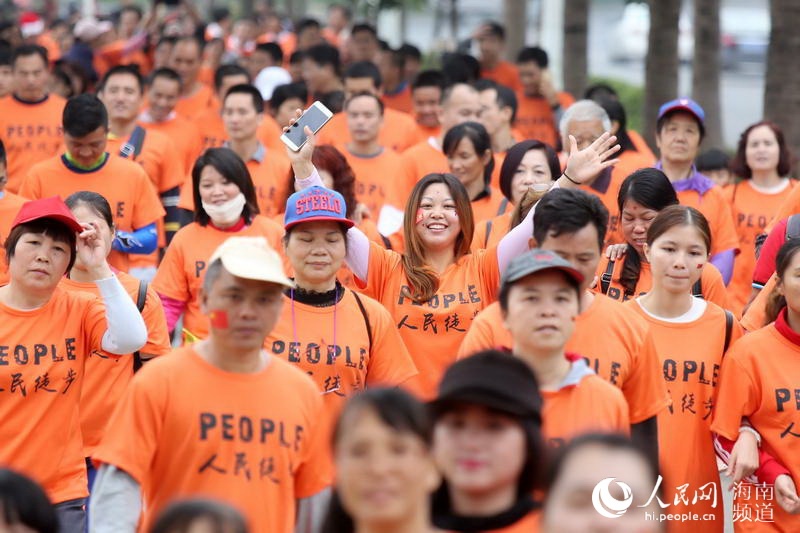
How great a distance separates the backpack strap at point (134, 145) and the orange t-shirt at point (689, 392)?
5969mm

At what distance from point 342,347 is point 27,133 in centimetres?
677

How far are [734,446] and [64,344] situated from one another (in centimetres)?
324

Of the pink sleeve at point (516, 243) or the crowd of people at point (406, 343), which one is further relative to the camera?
the pink sleeve at point (516, 243)

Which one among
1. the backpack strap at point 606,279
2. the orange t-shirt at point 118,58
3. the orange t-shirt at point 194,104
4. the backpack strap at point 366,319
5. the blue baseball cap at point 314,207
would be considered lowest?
the backpack strap at point 366,319

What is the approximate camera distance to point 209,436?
5.01 m

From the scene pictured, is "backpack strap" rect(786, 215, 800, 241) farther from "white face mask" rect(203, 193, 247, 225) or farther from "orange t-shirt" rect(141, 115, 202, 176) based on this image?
"orange t-shirt" rect(141, 115, 202, 176)

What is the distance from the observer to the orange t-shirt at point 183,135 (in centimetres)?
1349

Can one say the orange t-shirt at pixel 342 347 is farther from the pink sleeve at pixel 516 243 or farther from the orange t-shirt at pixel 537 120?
the orange t-shirt at pixel 537 120

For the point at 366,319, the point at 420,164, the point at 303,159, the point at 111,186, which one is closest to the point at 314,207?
the point at 366,319

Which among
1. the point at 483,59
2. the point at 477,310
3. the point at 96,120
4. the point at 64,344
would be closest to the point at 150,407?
the point at 64,344

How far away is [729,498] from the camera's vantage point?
31.6 ft

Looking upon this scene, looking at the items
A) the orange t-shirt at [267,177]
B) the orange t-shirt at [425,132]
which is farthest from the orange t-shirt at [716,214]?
the orange t-shirt at [425,132]

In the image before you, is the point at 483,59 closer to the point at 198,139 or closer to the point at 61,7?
the point at 198,139

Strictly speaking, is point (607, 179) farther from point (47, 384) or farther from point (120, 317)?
point (47, 384)
